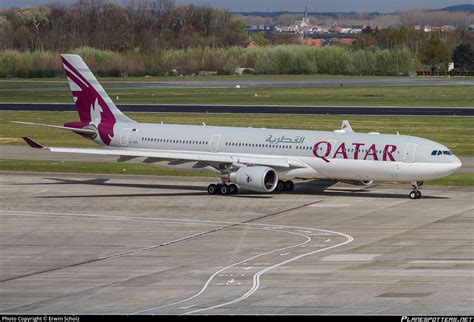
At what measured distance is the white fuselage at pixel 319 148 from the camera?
54.7m

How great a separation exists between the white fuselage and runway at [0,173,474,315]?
153 centimetres

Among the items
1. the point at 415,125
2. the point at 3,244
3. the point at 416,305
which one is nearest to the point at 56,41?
the point at 415,125

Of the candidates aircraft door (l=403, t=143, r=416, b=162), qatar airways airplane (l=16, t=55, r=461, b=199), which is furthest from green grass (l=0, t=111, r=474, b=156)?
aircraft door (l=403, t=143, r=416, b=162)

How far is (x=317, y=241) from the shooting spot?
144 ft

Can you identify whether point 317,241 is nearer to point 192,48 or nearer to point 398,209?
point 398,209

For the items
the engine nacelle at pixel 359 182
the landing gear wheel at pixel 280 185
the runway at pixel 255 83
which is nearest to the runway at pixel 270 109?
the runway at pixel 255 83

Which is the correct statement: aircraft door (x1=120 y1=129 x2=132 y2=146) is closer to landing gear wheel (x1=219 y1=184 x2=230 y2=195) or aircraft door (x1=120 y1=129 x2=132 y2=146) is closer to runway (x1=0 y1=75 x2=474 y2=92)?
landing gear wheel (x1=219 y1=184 x2=230 y2=195)

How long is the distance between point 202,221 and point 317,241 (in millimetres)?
7587

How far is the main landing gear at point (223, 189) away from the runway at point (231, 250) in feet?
2.42

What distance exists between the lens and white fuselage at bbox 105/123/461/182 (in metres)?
54.7

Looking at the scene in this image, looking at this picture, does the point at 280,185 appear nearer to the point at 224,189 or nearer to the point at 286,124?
the point at 224,189

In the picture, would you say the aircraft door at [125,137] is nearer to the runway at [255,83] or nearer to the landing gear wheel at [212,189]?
the landing gear wheel at [212,189]

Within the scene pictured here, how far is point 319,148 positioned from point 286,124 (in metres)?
37.8

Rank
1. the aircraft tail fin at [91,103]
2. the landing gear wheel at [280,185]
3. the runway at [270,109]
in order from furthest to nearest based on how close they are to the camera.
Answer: the runway at [270,109] → the aircraft tail fin at [91,103] → the landing gear wheel at [280,185]
